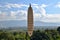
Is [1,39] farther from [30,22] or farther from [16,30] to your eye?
[30,22]

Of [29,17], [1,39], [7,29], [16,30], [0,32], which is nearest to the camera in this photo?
[1,39]

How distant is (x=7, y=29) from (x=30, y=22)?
14.7 feet

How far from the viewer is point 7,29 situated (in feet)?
33.6

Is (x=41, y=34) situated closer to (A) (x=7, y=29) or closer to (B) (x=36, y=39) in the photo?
(B) (x=36, y=39)

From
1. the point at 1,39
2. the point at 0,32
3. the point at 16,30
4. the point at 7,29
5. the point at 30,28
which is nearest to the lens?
the point at 1,39

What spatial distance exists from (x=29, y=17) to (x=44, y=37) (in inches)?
205

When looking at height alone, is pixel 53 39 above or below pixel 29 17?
below

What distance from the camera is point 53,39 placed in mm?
9648

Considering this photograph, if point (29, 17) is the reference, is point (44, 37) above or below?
below

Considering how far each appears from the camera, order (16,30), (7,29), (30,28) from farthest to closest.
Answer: (30,28) → (16,30) → (7,29)

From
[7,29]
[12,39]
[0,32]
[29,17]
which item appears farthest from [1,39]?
[29,17]

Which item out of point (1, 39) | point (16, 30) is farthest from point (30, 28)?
point (1, 39)

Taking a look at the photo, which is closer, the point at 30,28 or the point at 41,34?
the point at 41,34

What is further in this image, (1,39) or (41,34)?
(41,34)
